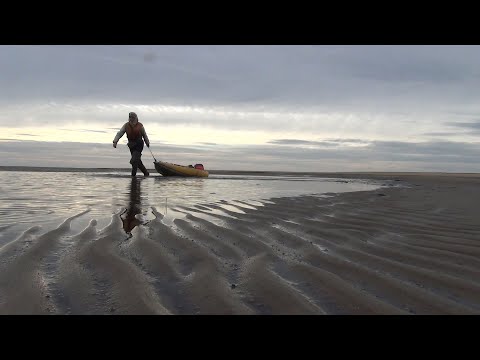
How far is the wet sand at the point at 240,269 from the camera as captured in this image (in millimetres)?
2621

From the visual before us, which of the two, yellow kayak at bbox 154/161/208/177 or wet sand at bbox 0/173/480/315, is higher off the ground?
yellow kayak at bbox 154/161/208/177

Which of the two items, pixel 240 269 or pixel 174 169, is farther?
pixel 174 169

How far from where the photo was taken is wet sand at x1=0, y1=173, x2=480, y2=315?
2621 millimetres

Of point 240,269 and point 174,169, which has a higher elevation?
point 174,169

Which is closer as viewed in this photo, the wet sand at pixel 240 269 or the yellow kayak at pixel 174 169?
the wet sand at pixel 240 269

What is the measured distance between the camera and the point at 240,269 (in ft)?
11.5

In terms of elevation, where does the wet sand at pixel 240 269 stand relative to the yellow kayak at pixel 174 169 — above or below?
below

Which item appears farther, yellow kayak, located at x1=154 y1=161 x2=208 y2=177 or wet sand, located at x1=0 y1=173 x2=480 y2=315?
yellow kayak, located at x1=154 y1=161 x2=208 y2=177
